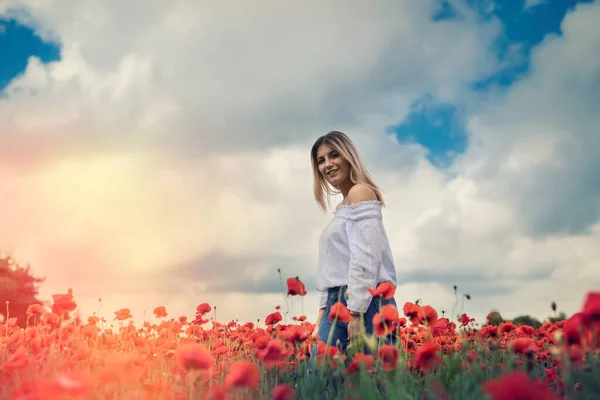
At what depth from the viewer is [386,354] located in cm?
299

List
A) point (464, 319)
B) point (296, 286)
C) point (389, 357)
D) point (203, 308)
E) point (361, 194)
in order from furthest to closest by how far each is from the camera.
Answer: point (203, 308) < point (464, 319) < point (361, 194) < point (296, 286) < point (389, 357)

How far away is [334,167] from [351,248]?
934 mm

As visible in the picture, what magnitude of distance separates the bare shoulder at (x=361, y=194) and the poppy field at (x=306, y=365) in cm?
74

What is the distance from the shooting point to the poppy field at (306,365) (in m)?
2.39

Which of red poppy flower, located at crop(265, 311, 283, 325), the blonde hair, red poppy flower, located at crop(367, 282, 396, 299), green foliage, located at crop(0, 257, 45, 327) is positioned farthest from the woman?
green foliage, located at crop(0, 257, 45, 327)

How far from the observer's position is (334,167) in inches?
184

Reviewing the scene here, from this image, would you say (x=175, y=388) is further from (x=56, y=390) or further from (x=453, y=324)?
(x=453, y=324)

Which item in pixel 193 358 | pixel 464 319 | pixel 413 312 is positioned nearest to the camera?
pixel 193 358

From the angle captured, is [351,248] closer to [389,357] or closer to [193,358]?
[389,357]

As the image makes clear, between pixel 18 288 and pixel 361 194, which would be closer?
pixel 361 194

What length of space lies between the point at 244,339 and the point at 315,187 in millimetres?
1994

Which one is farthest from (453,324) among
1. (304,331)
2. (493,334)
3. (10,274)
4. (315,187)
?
(10,274)

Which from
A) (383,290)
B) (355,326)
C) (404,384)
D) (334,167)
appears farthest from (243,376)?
(334,167)

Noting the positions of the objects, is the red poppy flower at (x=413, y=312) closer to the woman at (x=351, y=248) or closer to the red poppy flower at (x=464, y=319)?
the woman at (x=351, y=248)
